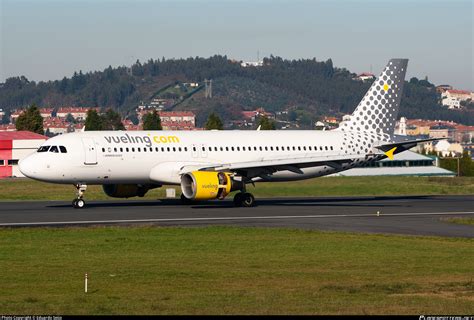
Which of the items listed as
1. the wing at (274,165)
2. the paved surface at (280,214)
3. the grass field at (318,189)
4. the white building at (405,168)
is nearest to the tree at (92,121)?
the white building at (405,168)

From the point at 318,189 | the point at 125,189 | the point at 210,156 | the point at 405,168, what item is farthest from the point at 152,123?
the point at 210,156

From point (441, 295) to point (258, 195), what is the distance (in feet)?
134

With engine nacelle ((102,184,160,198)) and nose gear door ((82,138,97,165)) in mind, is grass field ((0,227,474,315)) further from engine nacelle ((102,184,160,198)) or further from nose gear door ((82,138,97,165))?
engine nacelle ((102,184,160,198))

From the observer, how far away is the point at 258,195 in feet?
210

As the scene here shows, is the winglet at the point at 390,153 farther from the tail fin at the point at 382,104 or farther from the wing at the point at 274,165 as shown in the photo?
the tail fin at the point at 382,104

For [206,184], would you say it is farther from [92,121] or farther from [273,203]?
[92,121]

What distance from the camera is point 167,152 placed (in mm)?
53375

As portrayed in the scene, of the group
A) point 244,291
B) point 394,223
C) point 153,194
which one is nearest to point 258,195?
point 153,194

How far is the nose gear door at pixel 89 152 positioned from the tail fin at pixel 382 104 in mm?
17019

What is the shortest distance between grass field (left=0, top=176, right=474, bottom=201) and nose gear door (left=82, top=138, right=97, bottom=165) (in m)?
12.6

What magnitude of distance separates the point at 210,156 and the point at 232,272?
28277 mm

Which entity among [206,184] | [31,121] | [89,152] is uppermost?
[31,121]

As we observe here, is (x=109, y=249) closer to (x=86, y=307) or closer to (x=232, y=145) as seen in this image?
(x=86, y=307)

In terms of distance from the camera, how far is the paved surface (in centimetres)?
4125
